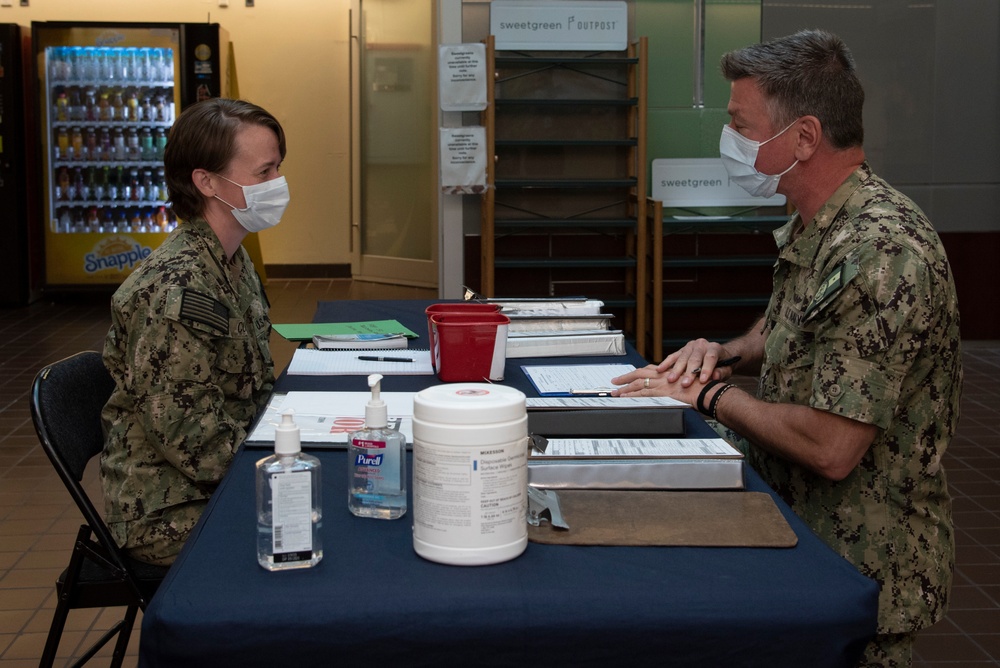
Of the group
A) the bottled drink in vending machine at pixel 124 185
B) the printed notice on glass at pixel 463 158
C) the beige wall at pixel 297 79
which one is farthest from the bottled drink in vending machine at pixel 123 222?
the printed notice on glass at pixel 463 158

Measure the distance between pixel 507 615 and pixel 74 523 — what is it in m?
3.26

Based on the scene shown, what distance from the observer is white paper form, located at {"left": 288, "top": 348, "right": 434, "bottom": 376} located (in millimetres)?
2553

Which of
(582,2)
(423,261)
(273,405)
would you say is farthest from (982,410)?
(423,261)

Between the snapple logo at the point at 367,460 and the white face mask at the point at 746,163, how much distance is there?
3.65ft

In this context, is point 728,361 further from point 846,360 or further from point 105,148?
point 105,148

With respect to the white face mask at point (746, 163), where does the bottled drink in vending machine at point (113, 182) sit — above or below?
above

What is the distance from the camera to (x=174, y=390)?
2188mm

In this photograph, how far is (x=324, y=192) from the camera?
11164mm

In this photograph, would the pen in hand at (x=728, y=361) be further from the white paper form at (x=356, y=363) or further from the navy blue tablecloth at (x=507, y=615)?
the navy blue tablecloth at (x=507, y=615)

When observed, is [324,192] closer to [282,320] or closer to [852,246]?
[282,320]

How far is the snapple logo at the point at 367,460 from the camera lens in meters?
1.52

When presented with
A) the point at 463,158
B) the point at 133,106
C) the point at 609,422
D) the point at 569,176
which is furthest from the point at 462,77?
the point at 609,422

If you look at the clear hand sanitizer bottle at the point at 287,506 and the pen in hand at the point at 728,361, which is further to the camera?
the pen in hand at the point at 728,361

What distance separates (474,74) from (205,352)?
4.95m
